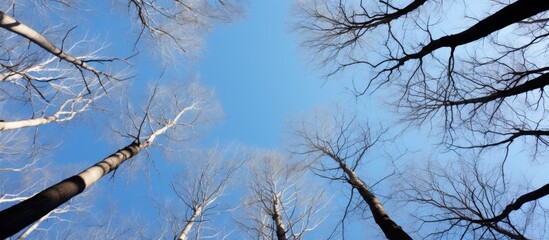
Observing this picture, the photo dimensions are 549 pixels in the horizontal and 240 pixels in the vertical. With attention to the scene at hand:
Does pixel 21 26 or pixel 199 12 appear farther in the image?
pixel 199 12

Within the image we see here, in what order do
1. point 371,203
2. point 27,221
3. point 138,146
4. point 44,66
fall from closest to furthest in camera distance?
point 27,221
point 371,203
point 138,146
point 44,66

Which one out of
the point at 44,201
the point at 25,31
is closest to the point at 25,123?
the point at 25,31

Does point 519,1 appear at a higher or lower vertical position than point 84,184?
lower

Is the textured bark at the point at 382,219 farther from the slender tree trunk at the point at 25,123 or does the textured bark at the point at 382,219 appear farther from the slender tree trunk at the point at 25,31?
the slender tree trunk at the point at 25,123

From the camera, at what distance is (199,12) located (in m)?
6.05

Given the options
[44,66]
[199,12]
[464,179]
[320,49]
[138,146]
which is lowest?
[464,179]

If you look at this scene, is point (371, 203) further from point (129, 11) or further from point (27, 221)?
A: point (129, 11)

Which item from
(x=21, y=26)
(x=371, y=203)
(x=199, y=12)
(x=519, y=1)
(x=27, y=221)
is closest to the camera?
(x=27, y=221)

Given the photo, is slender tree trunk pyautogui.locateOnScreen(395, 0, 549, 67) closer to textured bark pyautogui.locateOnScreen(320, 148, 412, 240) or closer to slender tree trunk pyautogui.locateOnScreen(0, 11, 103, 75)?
textured bark pyautogui.locateOnScreen(320, 148, 412, 240)

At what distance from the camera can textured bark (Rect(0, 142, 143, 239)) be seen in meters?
Result: 2.36

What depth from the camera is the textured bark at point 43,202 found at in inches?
92.9

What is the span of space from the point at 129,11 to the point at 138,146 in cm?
244

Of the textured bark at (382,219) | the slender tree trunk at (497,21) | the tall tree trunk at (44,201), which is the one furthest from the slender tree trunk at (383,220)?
the tall tree trunk at (44,201)


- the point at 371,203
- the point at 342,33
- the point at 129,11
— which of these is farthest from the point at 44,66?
the point at 371,203
